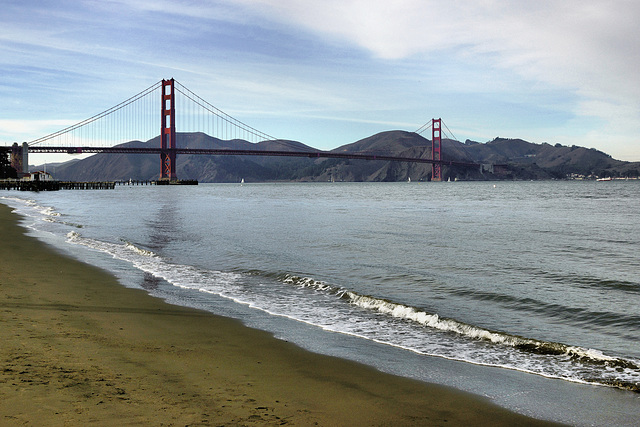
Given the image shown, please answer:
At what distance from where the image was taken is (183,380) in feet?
15.6

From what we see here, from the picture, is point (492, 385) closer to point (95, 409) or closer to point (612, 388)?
point (612, 388)

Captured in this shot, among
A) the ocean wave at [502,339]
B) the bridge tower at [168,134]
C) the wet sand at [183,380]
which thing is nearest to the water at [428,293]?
the ocean wave at [502,339]

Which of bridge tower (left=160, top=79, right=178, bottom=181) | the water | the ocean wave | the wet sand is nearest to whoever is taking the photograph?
the wet sand

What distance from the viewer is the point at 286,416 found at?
4.04 meters

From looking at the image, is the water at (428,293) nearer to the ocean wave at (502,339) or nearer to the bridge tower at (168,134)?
the ocean wave at (502,339)

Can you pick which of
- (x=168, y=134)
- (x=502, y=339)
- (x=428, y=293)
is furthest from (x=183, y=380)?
(x=168, y=134)

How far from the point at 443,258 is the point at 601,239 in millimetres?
9174

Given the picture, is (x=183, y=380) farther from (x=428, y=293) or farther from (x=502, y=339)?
(x=428, y=293)

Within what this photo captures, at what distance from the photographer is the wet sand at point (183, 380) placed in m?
3.96

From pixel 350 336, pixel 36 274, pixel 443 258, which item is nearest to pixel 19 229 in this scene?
pixel 36 274

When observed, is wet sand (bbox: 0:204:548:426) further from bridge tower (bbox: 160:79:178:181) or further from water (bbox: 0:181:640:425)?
bridge tower (bbox: 160:79:178:181)

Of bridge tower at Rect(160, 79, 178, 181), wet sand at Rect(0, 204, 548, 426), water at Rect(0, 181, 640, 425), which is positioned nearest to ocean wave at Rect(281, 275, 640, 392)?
water at Rect(0, 181, 640, 425)

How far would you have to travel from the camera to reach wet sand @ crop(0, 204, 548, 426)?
13.0 feet

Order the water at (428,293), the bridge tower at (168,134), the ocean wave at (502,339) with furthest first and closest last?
1. the bridge tower at (168,134)
2. the water at (428,293)
3. the ocean wave at (502,339)
